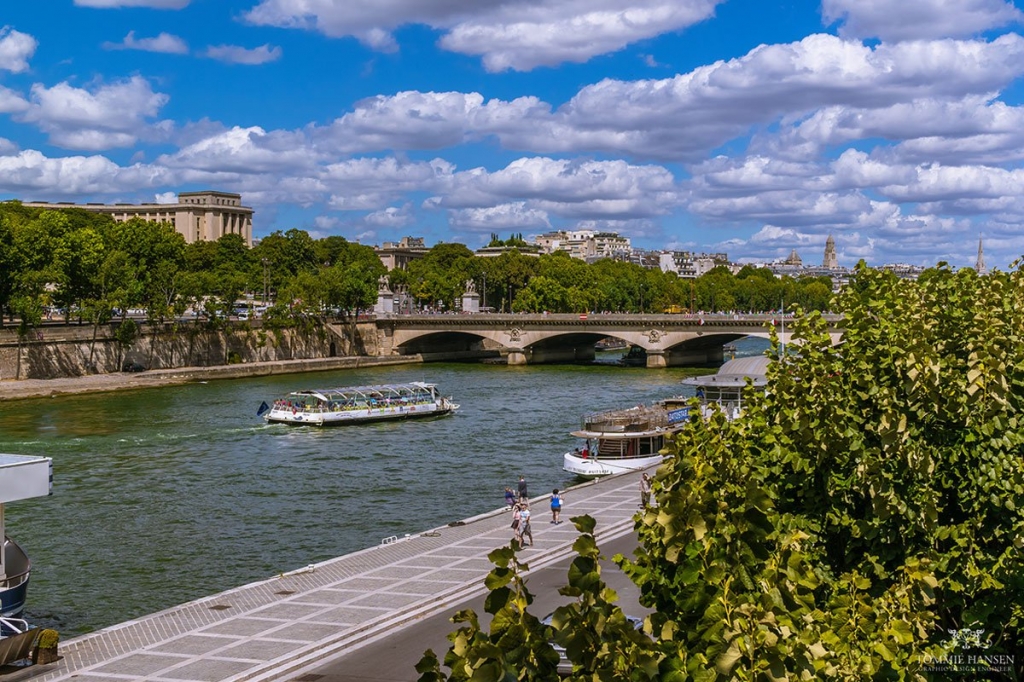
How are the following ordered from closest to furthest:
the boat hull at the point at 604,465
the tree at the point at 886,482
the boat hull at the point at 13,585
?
the tree at the point at 886,482, the boat hull at the point at 13,585, the boat hull at the point at 604,465

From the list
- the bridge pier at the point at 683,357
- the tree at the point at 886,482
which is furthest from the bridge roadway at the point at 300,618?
the bridge pier at the point at 683,357

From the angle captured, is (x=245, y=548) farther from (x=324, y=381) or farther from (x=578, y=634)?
(x=324, y=381)

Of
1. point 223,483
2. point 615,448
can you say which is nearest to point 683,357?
point 615,448

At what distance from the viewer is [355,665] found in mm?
18125

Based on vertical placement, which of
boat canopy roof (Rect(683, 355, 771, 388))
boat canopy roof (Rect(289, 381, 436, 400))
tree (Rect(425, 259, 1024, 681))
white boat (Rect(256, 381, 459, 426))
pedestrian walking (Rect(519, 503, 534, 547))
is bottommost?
white boat (Rect(256, 381, 459, 426))

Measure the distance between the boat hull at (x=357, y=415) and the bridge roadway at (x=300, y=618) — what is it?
30.3m

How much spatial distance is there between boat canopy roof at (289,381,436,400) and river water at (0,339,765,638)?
2.67 meters

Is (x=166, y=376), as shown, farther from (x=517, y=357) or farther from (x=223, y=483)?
(x=223, y=483)

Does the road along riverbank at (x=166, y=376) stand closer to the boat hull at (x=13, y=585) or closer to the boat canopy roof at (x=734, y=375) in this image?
the boat canopy roof at (x=734, y=375)

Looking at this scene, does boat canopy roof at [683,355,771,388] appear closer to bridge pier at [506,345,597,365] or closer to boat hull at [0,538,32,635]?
boat hull at [0,538,32,635]

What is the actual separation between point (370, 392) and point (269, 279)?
89765 millimetres

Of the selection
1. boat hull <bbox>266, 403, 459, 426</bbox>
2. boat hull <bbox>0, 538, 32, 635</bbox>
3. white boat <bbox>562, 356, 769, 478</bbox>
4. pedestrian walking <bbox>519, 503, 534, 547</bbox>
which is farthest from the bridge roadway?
boat hull <bbox>266, 403, 459, 426</bbox>

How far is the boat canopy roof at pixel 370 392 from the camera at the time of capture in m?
60.1

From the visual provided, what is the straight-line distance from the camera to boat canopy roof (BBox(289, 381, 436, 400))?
197ft
